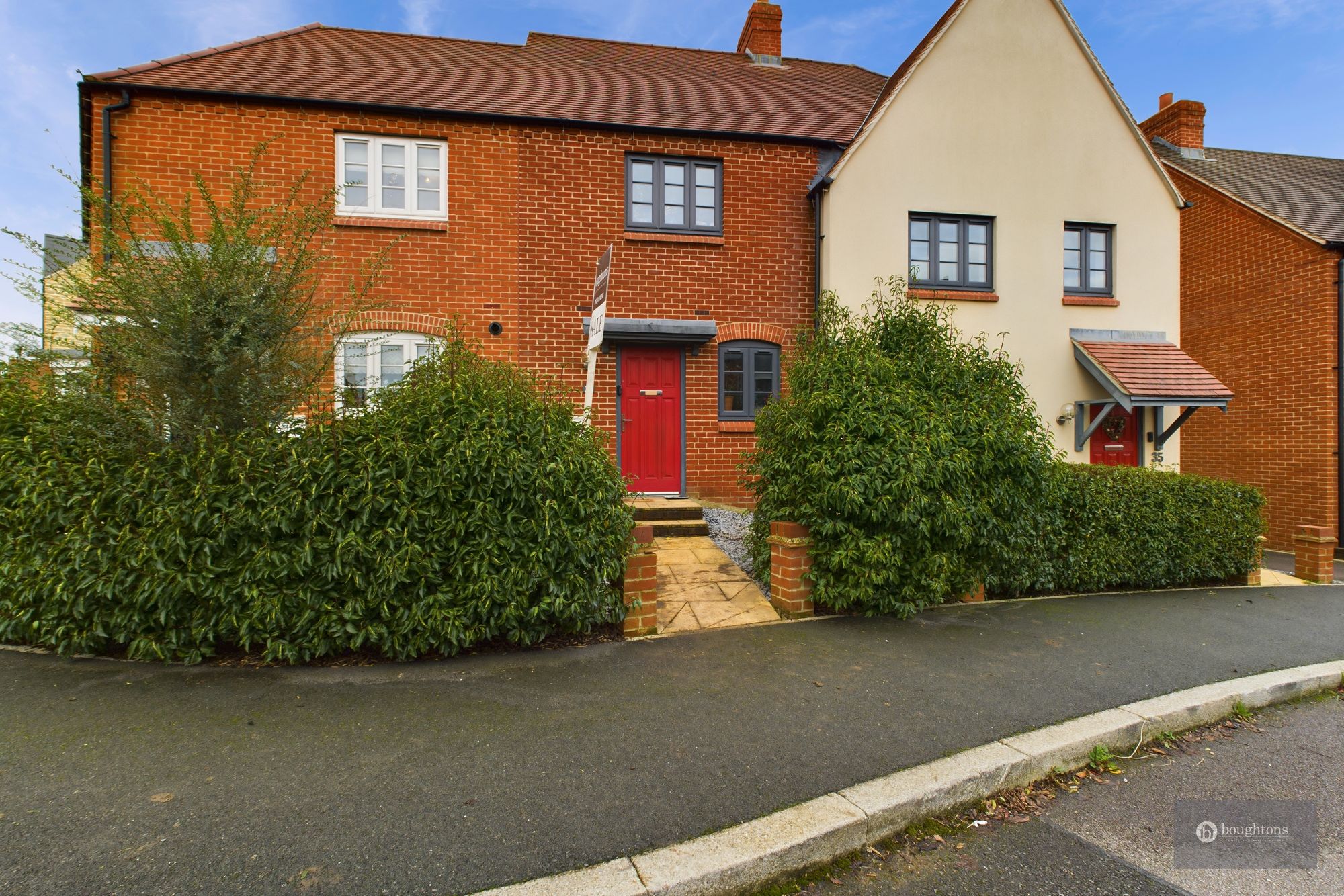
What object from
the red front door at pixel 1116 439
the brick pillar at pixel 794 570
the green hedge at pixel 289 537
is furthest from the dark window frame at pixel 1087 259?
the green hedge at pixel 289 537

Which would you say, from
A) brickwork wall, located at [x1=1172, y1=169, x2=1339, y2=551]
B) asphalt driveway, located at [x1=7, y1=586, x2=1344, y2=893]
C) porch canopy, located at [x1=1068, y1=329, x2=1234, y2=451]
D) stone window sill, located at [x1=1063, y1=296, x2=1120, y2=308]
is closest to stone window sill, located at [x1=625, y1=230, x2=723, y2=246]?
stone window sill, located at [x1=1063, y1=296, x2=1120, y2=308]

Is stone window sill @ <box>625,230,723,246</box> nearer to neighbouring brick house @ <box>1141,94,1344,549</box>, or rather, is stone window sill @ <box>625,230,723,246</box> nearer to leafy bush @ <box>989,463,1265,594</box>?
leafy bush @ <box>989,463,1265,594</box>

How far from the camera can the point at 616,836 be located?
2564 millimetres

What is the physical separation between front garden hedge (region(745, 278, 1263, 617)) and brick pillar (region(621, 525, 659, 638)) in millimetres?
1416

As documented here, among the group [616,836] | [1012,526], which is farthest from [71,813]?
[1012,526]

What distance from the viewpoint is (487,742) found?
3.29m

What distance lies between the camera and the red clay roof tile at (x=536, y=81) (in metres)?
9.22

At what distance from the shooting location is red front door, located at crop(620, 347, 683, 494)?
32.0 feet

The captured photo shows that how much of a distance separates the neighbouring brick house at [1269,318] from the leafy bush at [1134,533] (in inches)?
232

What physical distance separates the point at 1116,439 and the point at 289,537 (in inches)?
464

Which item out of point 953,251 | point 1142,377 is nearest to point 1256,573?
point 1142,377

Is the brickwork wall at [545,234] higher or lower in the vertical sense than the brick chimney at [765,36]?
lower

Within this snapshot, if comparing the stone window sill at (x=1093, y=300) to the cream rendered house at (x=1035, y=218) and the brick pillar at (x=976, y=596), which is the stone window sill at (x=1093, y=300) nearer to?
the cream rendered house at (x=1035, y=218)

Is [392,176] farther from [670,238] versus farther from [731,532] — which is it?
[731,532]
